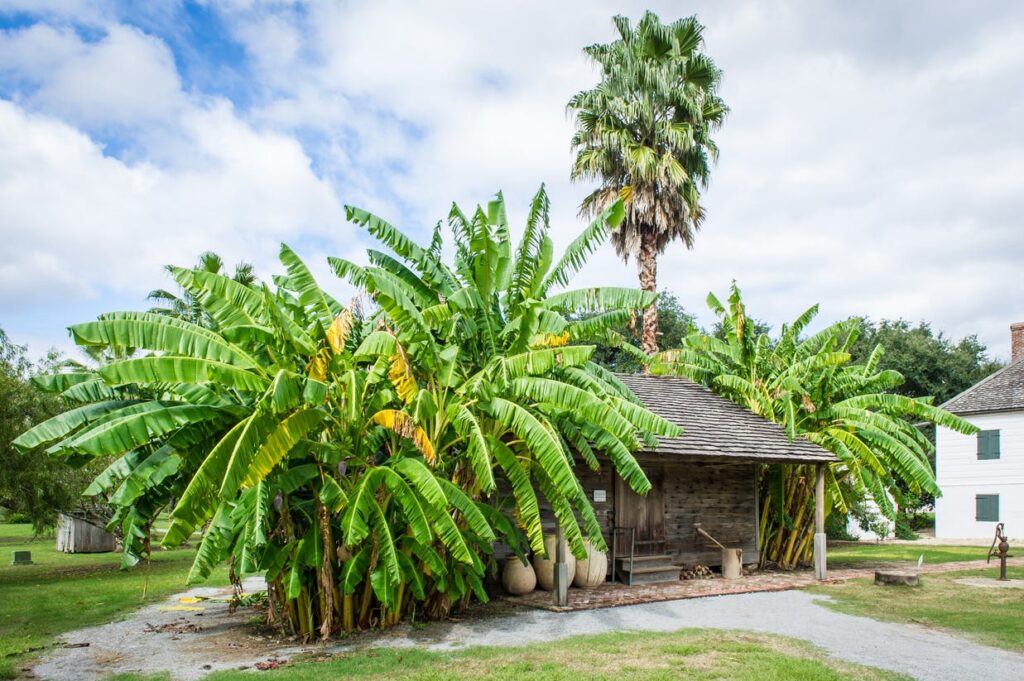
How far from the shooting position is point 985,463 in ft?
99.0

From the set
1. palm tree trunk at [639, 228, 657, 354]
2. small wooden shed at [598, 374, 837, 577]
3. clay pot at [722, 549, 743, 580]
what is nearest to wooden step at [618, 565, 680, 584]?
small wooden shed at [598, 374, 837, 577]

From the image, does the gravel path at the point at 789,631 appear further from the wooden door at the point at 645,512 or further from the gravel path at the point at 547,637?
the wooden door at the point at 645,512

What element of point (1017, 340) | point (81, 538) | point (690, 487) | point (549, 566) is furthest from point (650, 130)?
point (81, 538)

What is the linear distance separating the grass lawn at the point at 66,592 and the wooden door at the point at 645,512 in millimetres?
8489

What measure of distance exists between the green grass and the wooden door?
5.54 meters

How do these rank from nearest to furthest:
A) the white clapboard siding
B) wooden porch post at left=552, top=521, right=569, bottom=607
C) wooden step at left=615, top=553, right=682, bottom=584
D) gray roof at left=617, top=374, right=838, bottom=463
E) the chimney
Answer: wooden porch post at left=552, top=521, right=569, bottom=607 → wooden step at left=615, top=553, right=682, bottom=584 → gray roof at left=617, top=374, right=838, bottom=463 → the white clapboard siding → the chimney

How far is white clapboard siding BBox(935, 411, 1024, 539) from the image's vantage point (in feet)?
95.9

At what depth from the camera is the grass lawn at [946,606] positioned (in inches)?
430

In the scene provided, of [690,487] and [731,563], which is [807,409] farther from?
[731,563]

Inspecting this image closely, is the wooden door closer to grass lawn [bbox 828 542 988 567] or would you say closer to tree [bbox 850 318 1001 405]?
grass lawn [bbox 828 542 988 567]

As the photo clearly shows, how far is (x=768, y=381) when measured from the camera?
1859 centimetres

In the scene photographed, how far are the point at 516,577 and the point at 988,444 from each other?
80.6 ft

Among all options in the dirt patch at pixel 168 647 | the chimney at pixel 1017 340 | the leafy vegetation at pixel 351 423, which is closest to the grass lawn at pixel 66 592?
the dirt patch at pixel 168 647

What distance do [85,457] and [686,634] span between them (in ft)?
26.3
